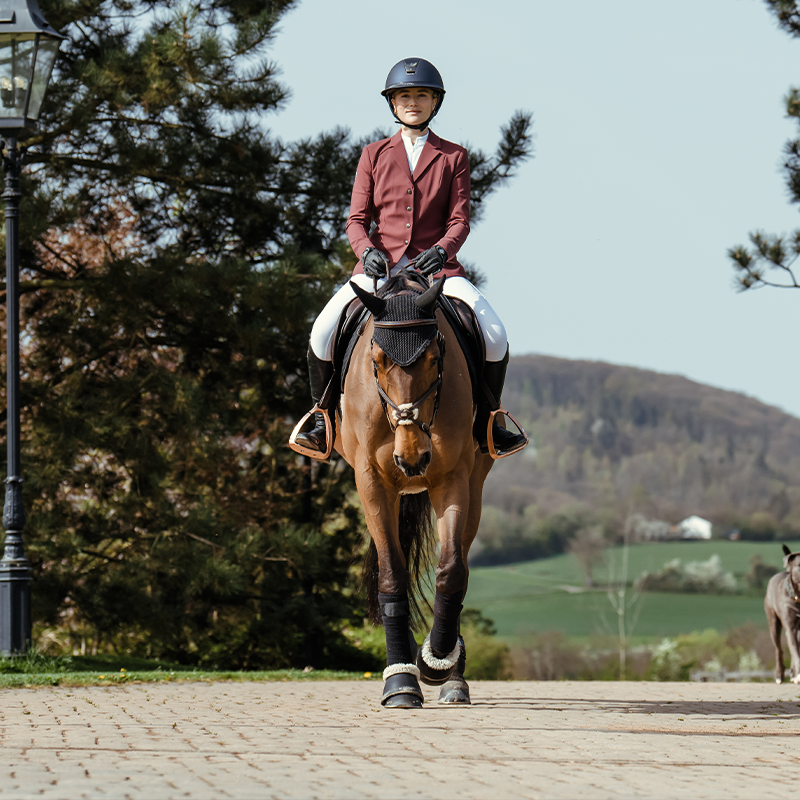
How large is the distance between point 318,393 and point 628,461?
259 feet

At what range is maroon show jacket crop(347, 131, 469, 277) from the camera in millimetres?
7438

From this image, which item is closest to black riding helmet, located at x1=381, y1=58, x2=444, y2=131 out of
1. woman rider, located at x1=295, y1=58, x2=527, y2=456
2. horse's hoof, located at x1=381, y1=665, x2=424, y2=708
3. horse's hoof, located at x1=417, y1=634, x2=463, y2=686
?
woman rider, located at x1=295, y1=58, x2=527, y2=456

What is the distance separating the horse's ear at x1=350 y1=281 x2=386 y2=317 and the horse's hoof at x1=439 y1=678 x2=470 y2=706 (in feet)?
9.00

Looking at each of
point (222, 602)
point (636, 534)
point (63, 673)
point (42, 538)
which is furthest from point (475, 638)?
point (636, 534)

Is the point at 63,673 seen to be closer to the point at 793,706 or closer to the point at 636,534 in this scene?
the point at 793,706

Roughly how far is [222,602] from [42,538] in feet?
8.84

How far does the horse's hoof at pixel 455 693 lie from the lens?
7.31 metres

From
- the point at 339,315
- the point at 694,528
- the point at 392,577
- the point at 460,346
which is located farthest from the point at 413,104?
the point at 694,528

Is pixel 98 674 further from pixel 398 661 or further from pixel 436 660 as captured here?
pixel 436 660

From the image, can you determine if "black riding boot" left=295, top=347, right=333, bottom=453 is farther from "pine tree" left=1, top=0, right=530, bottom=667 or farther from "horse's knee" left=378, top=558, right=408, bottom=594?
"pine tree" left=1, top=0, right=530, bottom=667

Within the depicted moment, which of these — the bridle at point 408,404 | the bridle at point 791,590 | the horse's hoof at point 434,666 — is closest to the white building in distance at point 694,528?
the bridle at point 791,590

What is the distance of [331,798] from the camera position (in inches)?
145

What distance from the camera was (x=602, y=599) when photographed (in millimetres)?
73500

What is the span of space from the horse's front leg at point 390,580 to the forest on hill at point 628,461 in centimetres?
6821
